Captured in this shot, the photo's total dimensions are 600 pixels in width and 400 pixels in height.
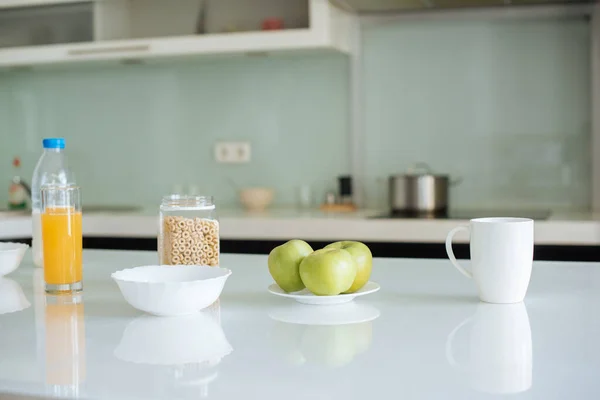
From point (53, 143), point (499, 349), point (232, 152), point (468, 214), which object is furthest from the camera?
point (232, 152)

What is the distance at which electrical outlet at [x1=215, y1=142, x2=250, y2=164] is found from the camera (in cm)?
350

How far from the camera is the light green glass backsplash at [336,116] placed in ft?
10.3

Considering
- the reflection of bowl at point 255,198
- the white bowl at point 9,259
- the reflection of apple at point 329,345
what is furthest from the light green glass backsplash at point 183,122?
the reflection of apple at point 329,345

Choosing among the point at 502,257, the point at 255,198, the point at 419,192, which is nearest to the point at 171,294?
the point at 502,257

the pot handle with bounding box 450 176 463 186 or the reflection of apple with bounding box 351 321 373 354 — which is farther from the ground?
the pot handle with bounding box 450 176 463 186

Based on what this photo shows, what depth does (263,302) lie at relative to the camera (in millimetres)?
1232

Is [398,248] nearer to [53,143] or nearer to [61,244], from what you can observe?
[53,143]

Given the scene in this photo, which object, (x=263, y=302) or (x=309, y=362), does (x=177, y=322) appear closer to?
(x=263, y=302)

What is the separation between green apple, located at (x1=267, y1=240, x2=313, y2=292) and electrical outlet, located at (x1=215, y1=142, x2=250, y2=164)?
229 centimetres

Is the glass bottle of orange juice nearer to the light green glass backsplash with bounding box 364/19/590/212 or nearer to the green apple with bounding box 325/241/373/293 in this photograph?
the green apple with bounding box 325/241/373/293

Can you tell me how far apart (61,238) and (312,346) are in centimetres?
54

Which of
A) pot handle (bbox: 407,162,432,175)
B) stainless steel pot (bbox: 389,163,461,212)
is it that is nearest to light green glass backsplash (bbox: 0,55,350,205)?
pot handle (bbox: 407,162,432,175)

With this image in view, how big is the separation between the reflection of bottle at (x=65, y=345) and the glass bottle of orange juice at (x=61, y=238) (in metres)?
0.03

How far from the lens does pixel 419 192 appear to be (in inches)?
117
